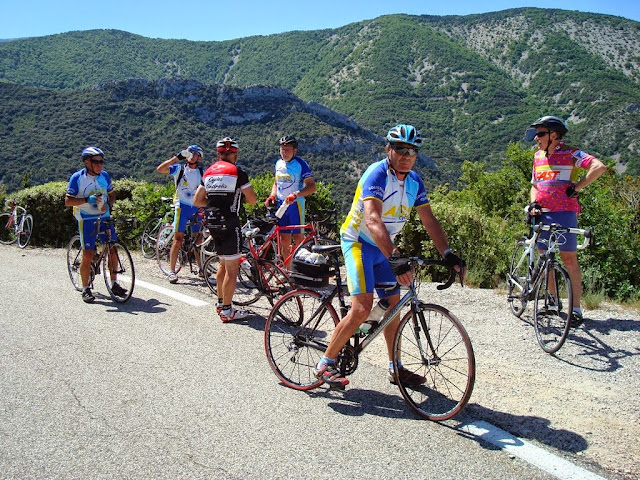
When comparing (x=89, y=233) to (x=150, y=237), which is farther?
(x=150, y=237)

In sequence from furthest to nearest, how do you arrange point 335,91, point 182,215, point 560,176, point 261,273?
1. point 335,91
2. point 182,215
3. point 261,273
4. point 560,176

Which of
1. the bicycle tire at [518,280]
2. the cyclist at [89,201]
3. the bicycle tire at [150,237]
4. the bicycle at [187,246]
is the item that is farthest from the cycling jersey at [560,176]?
the bicycle tire at [150,237]

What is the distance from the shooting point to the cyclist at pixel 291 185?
7.47 meters

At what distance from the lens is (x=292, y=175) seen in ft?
24.9

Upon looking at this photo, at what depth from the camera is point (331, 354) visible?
4.07 m

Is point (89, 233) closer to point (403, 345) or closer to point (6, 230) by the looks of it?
point (403, 345)

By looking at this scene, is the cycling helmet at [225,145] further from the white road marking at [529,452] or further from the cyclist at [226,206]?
the white road marking at [529,452]

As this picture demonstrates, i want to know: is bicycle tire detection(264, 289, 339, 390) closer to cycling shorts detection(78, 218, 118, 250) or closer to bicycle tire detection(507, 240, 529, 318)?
bicycle tire detection(507, 240, 529, 318)

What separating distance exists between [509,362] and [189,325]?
3.60 meters

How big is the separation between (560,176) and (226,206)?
151 inches

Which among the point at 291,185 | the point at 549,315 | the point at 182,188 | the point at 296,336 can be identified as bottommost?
the point at 296,336

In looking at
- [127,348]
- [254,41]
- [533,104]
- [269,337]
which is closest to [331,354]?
[269,337]

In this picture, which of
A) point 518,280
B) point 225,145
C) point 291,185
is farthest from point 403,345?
point 291,185

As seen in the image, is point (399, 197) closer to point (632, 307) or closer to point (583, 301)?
point (583, 301)
